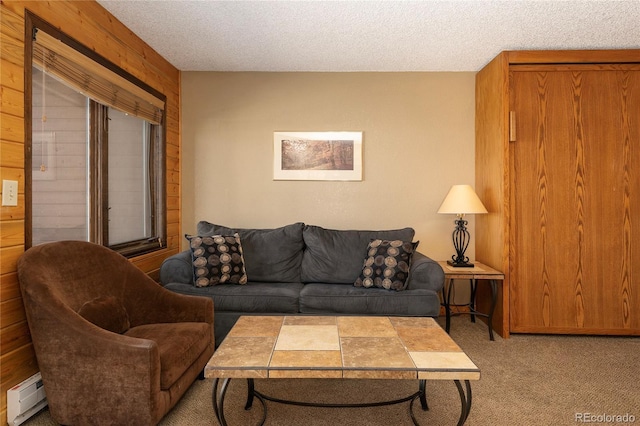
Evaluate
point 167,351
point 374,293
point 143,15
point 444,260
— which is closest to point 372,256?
point 374,293

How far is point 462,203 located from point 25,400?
10.9ft

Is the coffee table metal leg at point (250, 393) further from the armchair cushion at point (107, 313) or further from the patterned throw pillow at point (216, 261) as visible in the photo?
the patterned throw pillow at point (216, 261)

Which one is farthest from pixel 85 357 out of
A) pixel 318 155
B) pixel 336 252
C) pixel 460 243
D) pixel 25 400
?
pixel 460 243

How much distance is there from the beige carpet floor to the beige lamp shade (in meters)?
1.16

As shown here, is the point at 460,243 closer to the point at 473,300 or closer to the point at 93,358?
the point at 473,300

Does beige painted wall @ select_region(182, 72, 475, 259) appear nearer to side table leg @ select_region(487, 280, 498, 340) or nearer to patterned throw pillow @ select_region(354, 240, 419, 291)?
side table leg @ select_region(487, 280, 498, 340)

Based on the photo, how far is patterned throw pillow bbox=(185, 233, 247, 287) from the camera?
123 inches

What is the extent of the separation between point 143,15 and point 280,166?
68.8 inches

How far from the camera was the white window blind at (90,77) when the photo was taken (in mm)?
2197

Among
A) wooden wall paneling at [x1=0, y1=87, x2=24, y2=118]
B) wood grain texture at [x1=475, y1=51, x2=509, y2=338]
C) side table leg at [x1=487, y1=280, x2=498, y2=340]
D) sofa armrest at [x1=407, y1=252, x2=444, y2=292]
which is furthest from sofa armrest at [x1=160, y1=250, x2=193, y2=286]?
wood grain texture at [x1=475, y1=51, x2=509, y2=338]

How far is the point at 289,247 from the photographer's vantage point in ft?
11.8

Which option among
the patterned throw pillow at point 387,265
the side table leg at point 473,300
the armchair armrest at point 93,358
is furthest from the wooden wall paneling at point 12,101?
the side table leg at point 473,300

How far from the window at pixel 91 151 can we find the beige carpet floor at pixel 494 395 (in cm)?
117

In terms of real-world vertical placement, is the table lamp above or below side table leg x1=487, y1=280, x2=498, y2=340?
above
